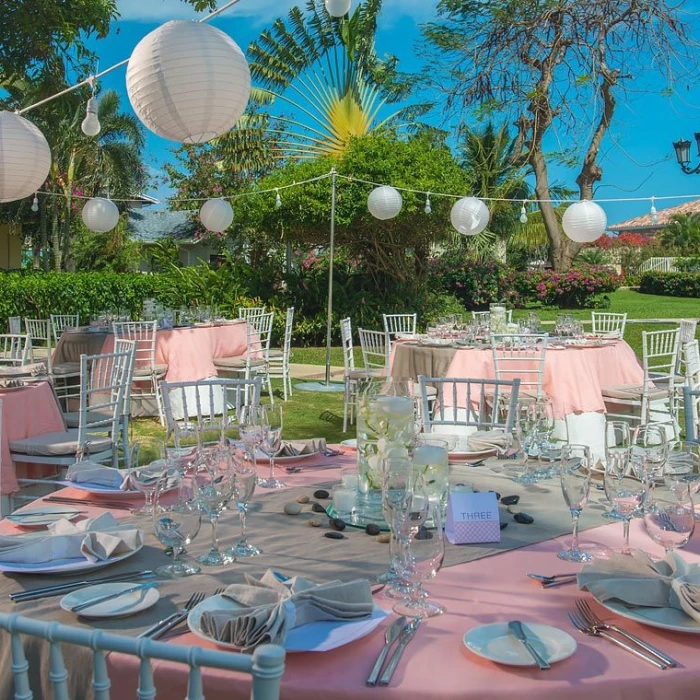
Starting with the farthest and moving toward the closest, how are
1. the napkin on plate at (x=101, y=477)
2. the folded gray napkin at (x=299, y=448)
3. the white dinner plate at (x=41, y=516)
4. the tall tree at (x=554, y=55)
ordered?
the tall tree at (x=554, y=55) → the folded gray napkin at (x=299, y=448) → the napkin on plate at (x=101, y=477) → the white dinner plate at (x=41, y=516)

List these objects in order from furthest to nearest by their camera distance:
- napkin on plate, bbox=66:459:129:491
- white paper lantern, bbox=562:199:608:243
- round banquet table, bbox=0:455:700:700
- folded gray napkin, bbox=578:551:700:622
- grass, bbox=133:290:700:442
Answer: white paper lantern, bbox=562:199:608:243, grass, bbox=133:290:700:442, napkin on plate, bbox=66:459:129:491, folded gray napkin, bbox=578:551:700:622, round banquet table, bbox=0:455:700:700

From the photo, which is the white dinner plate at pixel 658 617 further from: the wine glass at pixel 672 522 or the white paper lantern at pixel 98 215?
the white paper lantern at pixel 98 215

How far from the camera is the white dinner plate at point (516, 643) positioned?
1.27m

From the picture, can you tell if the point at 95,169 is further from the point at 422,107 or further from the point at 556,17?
the point at 556,17

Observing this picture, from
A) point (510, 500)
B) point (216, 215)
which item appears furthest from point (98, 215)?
point (510, 500)

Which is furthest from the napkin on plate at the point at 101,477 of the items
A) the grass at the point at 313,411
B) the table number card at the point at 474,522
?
the grass at the point at 313,411

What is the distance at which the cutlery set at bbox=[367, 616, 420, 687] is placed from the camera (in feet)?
3.99

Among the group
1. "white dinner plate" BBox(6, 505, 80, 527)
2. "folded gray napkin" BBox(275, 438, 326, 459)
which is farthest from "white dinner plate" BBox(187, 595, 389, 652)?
"folded gray napkin" BBox(275, 438, 326, 459)

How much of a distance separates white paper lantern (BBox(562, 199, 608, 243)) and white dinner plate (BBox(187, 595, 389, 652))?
25.9ft

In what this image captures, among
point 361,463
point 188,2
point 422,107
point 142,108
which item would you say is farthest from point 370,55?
point 361,463

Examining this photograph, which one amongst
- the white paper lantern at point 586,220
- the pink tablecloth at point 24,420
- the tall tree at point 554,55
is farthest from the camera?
the tall tree at point 554,55

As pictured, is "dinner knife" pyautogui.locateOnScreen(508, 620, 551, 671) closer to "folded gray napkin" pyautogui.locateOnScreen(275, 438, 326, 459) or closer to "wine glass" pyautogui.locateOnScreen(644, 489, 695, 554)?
"wine glass" pyautogui.locateOnScreen(644, 489, 695, 554)

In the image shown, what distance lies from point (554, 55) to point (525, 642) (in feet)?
48.8

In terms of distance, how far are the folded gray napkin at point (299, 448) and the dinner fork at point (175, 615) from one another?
4.04 ft
